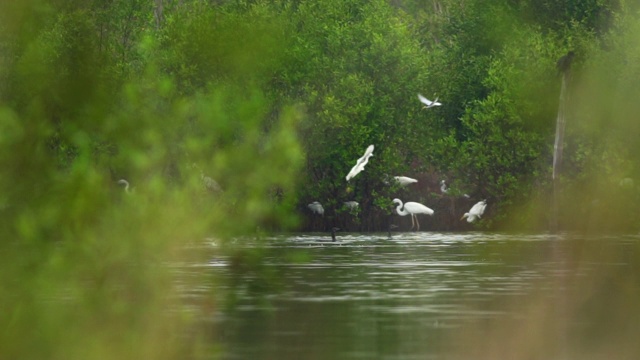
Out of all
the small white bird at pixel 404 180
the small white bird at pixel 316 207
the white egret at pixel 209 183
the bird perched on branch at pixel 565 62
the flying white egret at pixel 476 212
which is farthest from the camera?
the small white bird at pixel 404 180

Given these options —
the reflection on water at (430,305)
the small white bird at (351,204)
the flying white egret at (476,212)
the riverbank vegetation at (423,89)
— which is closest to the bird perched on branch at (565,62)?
the riverbank vegetation at (423,89)

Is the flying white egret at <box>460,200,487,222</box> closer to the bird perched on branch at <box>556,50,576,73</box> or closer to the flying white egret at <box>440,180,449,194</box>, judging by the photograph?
the flying white egret at <box>440,180,449,194</box>

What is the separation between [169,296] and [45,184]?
30.6 ft

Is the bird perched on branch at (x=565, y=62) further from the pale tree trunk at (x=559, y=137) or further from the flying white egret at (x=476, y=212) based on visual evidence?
the flying white egret at (x=476, y=212)

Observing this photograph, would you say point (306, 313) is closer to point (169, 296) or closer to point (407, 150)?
point (169, 296)

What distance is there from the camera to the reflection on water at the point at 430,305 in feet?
51.2

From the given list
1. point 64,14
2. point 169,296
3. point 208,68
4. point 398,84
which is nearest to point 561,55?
point 398,84

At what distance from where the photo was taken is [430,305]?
810 inches

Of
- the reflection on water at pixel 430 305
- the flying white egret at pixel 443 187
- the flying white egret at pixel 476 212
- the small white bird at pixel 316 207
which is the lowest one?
the reflection on water at pixel 430 305

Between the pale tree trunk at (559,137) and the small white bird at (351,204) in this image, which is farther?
the small white bird at (351,204)

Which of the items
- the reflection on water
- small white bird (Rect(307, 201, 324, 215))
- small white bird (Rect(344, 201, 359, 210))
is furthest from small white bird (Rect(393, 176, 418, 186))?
the reflection on water

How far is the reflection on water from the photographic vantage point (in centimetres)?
1562

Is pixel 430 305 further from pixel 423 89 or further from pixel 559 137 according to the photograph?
pixel 423 89

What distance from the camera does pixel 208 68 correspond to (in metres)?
58.7
